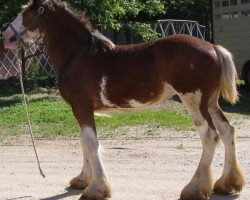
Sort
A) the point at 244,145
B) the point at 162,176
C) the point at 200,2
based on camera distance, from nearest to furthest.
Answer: the point at 162,176 < the point at 244,145 < the point at 200,2

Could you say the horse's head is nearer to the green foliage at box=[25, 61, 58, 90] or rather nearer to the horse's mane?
the horse's mane

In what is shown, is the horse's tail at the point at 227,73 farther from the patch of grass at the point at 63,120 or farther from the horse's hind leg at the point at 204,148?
the patch of grass at the point at 63,120

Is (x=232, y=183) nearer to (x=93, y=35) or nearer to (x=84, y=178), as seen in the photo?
(x=84, y=178)

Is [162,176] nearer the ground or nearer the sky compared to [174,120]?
nearer the sky

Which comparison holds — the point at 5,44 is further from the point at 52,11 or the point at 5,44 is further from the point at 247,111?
the point at 247,111

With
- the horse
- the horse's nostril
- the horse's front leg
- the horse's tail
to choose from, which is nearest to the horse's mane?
the horse

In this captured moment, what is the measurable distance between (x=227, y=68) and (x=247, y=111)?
893 cm

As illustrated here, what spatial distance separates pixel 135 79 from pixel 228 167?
57.0 inches

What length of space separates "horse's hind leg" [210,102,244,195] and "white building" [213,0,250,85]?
13212 mm

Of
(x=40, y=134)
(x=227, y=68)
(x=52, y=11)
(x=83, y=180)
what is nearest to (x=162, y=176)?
(x=83, y=180)

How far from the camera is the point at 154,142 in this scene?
408 inches

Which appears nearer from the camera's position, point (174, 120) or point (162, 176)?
point (162, 176)

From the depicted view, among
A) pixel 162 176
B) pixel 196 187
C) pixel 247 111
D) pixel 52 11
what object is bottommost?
pixel 247 111

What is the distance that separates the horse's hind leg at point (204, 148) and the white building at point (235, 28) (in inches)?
530
